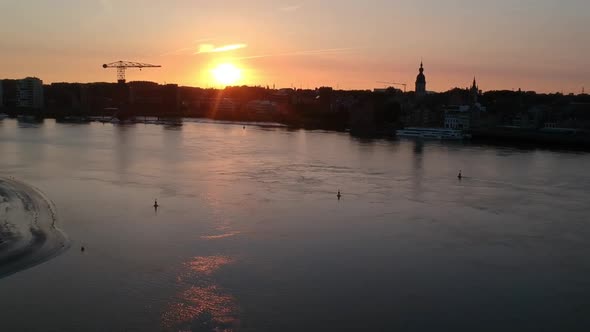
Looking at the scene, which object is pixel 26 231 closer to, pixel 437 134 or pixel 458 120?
pixel 437 134

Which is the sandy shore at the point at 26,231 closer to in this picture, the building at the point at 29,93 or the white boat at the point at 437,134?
the white boat at the point at 437,134

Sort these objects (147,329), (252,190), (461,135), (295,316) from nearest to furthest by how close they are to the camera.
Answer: (147,329) → (295,316) → (252,190) → (461,135)

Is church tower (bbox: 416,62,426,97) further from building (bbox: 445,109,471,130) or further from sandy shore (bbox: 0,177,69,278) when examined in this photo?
sandy shore (bbox: 0,177,69,278)

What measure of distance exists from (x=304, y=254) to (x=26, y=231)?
3117mm

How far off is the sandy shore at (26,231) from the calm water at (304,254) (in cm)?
17

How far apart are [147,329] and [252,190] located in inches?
209

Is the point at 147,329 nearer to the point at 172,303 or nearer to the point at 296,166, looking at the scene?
the point at 172,303

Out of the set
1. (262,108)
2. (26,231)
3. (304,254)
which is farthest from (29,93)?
(304,254)

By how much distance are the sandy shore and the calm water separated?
17cm

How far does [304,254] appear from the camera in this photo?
526 centimetres

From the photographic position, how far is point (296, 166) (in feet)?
39.8

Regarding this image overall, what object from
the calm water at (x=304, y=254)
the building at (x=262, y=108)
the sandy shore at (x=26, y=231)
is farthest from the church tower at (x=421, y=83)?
the sandy shore at (x=26, y=231)

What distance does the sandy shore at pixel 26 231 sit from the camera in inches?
189

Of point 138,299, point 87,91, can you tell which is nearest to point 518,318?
point 138,299
